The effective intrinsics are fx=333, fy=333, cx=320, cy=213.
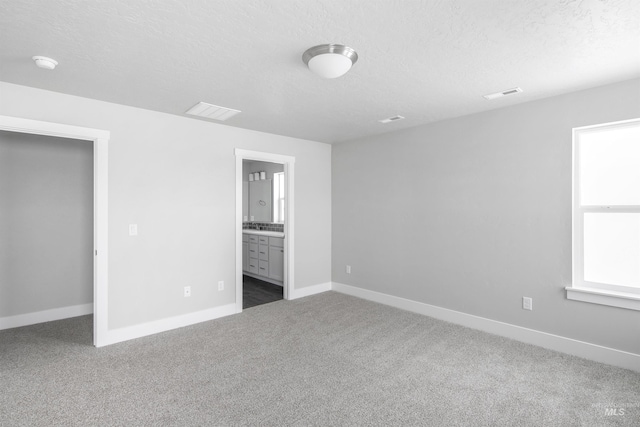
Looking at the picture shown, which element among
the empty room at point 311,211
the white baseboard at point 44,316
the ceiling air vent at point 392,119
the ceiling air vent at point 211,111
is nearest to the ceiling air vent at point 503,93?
the empty room at point 311,211

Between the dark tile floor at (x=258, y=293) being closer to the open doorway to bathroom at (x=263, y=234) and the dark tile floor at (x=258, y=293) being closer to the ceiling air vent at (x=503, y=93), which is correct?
the open doorway to bathroom at (x=263, y=234)

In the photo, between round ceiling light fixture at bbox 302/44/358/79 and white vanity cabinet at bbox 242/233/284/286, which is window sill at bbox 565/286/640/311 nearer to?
round ceiling light fixture at bbox 302/44/358/79

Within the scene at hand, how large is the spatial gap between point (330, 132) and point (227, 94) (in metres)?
1.80

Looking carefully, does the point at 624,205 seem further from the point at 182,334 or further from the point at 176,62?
the point at 182,334

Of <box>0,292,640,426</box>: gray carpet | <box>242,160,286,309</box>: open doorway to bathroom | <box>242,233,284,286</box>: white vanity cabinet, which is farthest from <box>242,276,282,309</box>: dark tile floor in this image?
<box>0,292,640,426</box>: gray carpet

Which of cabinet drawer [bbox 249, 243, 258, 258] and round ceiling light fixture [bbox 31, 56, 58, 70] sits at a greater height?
round ceiling light fixture [bbox 31, 56, 58, 70]

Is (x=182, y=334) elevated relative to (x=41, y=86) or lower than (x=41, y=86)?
lower

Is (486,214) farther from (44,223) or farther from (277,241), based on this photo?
(44,223)

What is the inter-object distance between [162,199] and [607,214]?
429cm

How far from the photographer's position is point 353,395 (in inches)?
92.7

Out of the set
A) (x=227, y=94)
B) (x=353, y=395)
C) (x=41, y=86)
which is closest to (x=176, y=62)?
(x=227, y=94)

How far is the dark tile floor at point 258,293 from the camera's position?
15.5ft

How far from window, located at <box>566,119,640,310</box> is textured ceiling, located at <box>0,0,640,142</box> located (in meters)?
0.53

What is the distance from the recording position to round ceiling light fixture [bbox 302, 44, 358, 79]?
7.06ft
